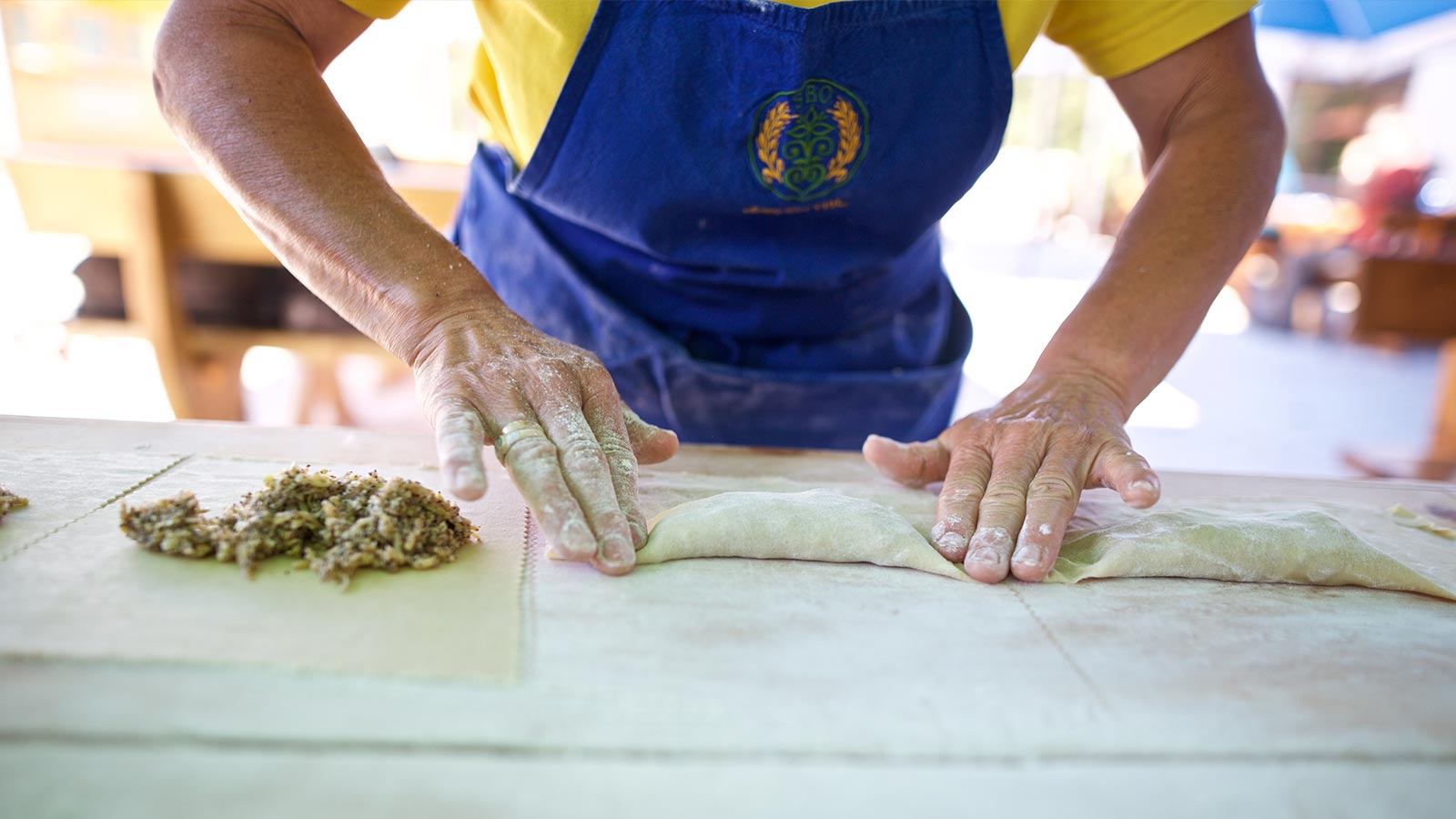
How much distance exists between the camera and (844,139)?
132cm

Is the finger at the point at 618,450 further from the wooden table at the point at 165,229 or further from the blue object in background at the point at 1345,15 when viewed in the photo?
the blue object in background at the point at 1345,15

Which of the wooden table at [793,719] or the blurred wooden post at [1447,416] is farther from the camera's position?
the blurred wooden post at [1447,416]

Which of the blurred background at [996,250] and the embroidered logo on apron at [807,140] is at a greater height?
the embroidered logo on apron at [807,140]

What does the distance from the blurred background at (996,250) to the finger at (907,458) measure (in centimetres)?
67

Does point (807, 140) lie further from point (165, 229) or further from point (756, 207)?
point (165, 229)

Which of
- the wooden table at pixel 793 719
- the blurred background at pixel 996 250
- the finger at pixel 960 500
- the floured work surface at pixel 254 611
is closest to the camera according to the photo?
the wooden table at pixel 793 719

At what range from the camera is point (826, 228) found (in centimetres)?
144

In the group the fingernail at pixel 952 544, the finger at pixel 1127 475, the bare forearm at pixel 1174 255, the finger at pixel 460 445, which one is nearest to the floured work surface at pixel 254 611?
the finger at pixel 460 445

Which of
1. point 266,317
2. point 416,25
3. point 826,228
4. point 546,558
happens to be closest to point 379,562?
point 546,558

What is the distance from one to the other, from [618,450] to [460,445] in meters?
0.22

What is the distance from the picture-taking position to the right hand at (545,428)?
3.29 ft

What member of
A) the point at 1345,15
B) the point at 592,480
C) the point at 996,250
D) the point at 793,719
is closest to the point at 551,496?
the point at 592,480

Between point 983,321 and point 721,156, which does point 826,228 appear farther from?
point 983,321

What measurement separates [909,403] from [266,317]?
112 inches
